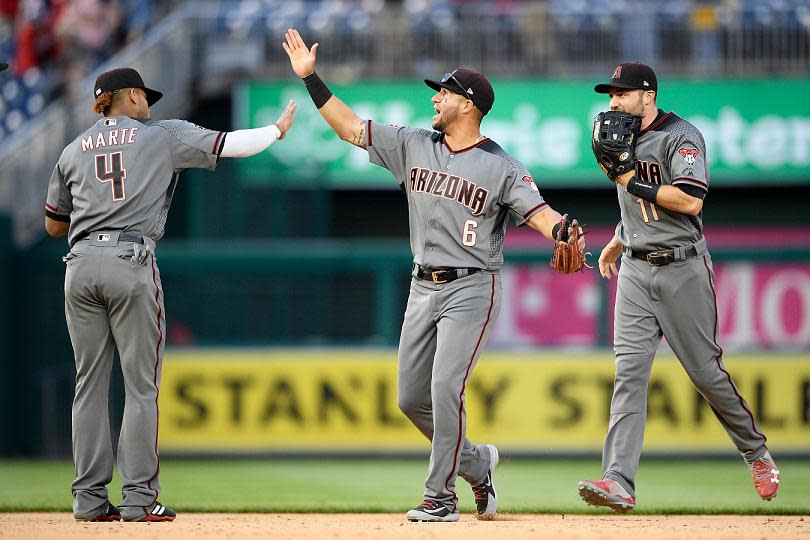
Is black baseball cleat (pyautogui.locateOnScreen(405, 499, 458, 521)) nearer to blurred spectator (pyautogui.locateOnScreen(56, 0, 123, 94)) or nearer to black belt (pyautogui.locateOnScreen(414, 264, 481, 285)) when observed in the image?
black belt (pyautogui.locateOnScreen(414, 264, 481, 285))

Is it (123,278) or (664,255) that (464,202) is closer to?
(664,255)

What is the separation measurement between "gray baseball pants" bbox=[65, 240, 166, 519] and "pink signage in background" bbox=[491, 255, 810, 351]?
7.78 m

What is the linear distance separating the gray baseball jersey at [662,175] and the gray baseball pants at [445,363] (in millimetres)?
783

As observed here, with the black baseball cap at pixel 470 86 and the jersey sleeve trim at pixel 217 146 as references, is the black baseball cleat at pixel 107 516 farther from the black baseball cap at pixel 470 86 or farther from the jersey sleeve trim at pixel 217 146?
the black baseball cap at pixel 470 86

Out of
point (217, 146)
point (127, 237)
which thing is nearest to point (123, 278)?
point (127, 237)

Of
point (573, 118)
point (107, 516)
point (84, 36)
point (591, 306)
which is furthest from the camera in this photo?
point (84, 36)

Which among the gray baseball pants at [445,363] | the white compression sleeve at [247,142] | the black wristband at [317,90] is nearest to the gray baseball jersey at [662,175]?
the gray baseball pants at [445,363]

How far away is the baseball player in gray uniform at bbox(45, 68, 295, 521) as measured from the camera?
6785 mm

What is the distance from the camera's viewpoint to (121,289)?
6.76 meters

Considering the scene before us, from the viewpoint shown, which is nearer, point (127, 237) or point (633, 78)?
point (127, 237)

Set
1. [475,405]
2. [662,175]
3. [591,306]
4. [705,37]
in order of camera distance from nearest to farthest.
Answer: [662,175] < [475,405] < [591,306] < [705,37]

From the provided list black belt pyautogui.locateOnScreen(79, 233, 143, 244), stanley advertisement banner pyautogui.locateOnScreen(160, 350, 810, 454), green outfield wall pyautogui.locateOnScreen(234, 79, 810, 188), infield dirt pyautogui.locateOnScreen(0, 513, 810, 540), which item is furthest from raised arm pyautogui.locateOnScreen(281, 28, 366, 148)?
green outfield wall pyautogui.locateOnScreen(234, 79, 810, 188)

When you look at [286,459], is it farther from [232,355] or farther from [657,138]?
[657,138]

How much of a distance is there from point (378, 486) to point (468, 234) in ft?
11.4
